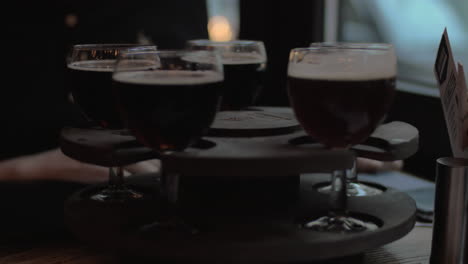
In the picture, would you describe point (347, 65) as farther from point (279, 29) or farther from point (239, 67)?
point (279, 29)

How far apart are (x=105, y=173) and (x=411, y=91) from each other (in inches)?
45.9

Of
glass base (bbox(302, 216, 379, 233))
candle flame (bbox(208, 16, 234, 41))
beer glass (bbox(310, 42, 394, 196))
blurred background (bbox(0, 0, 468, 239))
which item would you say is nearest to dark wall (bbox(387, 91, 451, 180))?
blurred background (bbox(0, 0, 468, 239))

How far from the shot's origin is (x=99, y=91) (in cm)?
104

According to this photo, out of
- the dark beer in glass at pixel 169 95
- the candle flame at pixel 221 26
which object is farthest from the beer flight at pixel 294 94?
the candle flame at pixel 221 26

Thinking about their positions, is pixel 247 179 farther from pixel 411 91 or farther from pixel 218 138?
pixel 411 91

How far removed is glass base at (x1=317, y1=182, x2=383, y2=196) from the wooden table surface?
0.33 ft

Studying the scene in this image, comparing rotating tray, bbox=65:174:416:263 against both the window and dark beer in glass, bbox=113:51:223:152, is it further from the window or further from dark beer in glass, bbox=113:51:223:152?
the window

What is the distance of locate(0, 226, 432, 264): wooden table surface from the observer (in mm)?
1001

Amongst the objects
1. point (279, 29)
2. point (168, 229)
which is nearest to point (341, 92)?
point (168, 229)

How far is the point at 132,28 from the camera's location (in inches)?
117

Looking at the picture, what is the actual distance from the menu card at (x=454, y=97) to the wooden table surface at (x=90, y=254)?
0.62ft

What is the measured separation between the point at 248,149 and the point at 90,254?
38cm

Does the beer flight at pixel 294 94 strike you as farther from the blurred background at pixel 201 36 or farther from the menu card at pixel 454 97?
the blurred background at pixel 201 36

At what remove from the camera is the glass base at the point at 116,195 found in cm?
103
